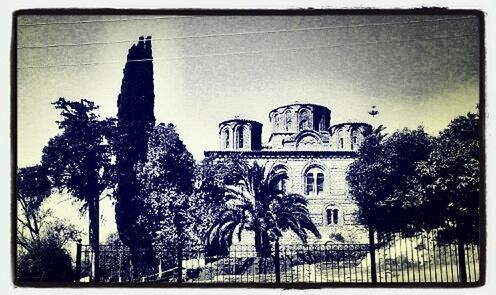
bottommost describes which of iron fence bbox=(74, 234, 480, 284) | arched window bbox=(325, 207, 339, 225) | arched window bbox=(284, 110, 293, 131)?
iron fence bbox=(74, 234, 480, 284)

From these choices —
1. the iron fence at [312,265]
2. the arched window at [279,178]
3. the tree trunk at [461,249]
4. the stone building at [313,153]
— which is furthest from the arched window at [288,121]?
the tree trunk at [461,249]

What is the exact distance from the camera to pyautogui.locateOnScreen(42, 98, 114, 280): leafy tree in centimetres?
462

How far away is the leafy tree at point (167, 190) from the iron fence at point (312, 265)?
24cm

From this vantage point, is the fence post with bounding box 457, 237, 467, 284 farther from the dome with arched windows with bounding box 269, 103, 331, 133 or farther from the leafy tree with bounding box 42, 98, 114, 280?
the leafy tree with bounding box 42, 98, 114, 280

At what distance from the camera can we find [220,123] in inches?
182

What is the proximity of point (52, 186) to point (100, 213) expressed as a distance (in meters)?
0.47

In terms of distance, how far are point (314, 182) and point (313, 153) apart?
0.81 ft

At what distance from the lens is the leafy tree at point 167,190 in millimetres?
4625

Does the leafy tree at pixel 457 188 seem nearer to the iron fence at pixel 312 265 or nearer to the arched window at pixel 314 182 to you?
the iron fence at pixel 312 265

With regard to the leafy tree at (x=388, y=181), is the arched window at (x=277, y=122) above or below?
above

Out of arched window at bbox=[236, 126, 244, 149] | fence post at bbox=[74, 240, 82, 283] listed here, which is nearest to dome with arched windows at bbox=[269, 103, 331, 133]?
arched window at bbox=[236, 126, 244, 149]

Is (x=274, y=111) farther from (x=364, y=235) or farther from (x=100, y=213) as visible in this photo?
(x=100, y=213)

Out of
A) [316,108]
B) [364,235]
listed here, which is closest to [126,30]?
Result: [316,108]

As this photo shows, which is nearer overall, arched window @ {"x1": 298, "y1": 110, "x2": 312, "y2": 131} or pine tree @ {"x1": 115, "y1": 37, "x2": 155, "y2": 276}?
arched window @ {"x1": 298, "y1": 110, "x2": 312, "y2": 131}
